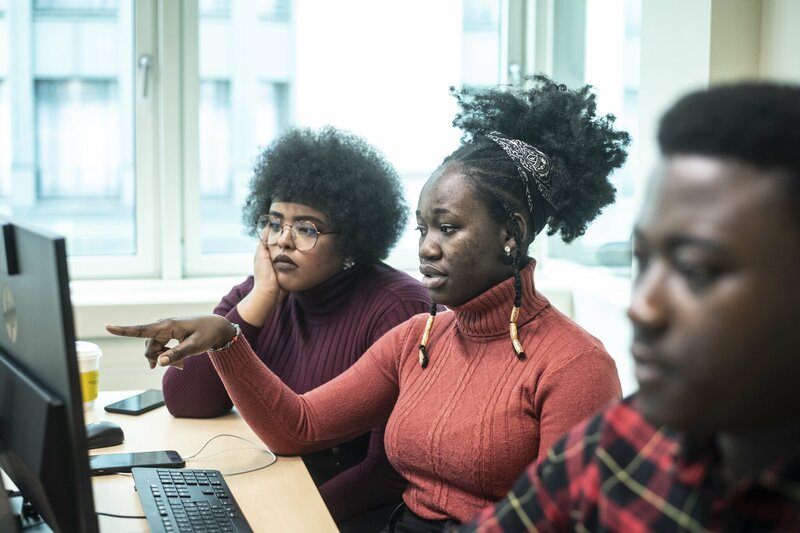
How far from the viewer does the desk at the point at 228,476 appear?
1.36m

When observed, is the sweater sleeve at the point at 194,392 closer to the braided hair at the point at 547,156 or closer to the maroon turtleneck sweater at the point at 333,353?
the maroon turtleneck sweater at the point at 333,353

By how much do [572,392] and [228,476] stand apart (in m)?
0.61

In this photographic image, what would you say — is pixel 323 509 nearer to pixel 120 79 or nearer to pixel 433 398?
pixel 433 398

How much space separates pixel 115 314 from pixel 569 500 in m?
2.26

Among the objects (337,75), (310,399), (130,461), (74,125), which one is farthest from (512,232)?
(74,125)

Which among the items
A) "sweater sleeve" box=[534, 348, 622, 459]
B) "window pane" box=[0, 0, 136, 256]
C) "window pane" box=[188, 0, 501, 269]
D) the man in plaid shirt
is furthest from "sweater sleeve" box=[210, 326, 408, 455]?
"window pane" box=[0, 0, 136, 256]

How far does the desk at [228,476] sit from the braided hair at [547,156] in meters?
0.35

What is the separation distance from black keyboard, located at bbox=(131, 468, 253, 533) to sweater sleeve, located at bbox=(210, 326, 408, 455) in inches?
7.7

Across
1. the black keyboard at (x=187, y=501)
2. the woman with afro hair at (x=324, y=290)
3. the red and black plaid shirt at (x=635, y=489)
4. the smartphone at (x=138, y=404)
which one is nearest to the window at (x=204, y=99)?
the woman with afro hair at (x=324, y=290)

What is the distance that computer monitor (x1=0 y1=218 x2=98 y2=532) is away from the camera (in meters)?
0.86

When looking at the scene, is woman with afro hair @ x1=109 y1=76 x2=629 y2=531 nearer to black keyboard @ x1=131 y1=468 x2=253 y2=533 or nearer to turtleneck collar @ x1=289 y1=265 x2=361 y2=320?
black keyboard @ x1=131 y1=468 x2=253 y2=533

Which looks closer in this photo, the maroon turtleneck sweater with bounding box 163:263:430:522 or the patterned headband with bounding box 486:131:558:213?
the patterned headband with bounding box 486:131:558:213

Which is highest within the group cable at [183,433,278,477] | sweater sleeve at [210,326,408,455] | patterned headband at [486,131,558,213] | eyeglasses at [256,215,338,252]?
patterned headband at [486,131,558,213]

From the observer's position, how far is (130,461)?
1.58 meters
